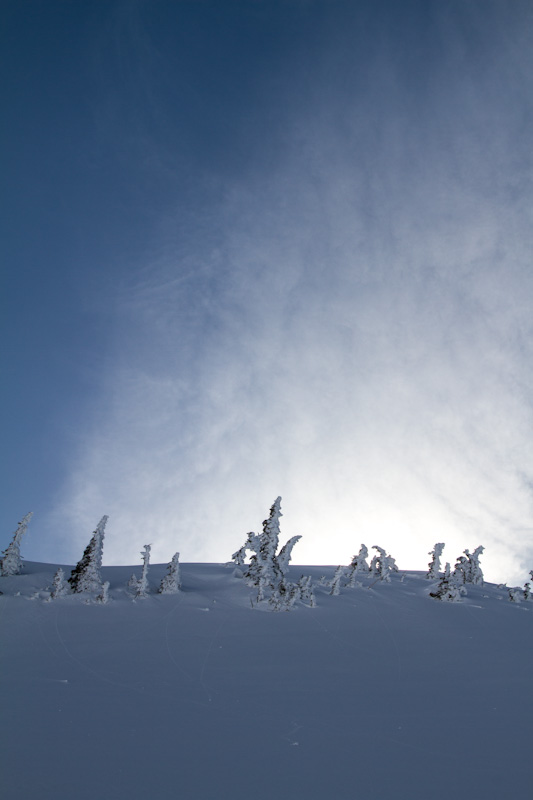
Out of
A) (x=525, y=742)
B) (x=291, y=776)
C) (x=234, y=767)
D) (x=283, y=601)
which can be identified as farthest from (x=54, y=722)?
(x=283, y=601)

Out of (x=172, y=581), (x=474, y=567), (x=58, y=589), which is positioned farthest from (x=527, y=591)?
(x=58, y=589)

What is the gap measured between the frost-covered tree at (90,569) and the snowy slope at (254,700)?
91 cm

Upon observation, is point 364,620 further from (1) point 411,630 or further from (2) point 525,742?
(2) point 525,742

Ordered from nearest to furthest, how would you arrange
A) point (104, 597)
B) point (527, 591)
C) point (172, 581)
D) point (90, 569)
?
point (104, 597) → point (90, 569) → point (172, 581) → point (527, 591)

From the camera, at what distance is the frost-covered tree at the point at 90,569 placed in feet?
64.4

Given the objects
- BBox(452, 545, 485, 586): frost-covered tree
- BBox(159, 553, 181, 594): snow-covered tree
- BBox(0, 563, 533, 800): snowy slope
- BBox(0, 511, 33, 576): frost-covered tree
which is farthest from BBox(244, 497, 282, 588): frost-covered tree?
BBox(452, 545, 485, 586): frost-covered tree

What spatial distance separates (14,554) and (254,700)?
1553 centimetres

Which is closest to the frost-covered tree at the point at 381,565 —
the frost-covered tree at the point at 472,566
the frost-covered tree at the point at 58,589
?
the frost-covered tree at the point at 472,566

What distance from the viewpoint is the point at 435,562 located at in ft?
95.8

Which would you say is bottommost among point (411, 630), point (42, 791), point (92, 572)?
point (42, 791)

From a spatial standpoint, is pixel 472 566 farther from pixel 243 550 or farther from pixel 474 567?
pixel 243 550

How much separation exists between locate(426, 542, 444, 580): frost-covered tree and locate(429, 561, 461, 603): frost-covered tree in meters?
5.21

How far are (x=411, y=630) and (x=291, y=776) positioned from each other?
11.6m

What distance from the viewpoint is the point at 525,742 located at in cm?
966
